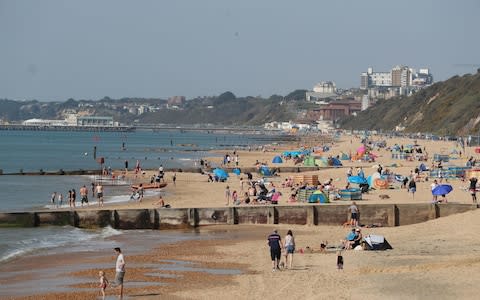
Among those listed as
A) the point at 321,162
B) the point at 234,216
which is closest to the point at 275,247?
the point at 234,216

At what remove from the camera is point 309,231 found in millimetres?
32781

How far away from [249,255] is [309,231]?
6.05m

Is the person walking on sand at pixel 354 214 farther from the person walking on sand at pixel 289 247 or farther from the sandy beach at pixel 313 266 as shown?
the person walking on sand at pixel 289 247

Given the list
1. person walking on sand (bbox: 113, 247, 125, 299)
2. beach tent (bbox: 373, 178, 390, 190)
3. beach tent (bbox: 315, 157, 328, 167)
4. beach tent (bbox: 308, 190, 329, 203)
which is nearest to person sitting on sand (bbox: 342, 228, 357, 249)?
person walking on sand (bbox: 113, 247, 125, 299)

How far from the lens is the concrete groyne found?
3397cm

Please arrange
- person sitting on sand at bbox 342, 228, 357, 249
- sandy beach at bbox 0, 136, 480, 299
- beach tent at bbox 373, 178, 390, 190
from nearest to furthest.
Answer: sandy beach at bbox 0, 136, 480, 299
person sitting on sand at bbox 342, 228, 357, 249
beach tent at bbox 373, 178, 390, 190

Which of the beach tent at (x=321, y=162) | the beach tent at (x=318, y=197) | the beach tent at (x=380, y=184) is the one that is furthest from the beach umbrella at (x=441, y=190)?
the beach tent at (x=321, y=162)

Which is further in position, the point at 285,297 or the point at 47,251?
the point at 47,251

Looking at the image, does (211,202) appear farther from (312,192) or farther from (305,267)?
(305,267)

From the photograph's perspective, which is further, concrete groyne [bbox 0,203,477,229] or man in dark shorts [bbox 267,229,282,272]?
concrete groyne [bbox 0,203,477,229]

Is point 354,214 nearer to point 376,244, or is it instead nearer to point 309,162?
point 376,244

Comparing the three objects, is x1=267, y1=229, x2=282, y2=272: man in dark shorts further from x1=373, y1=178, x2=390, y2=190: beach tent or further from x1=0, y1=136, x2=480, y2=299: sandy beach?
x1=373, y1=178, x2=390, y2=190: beach tent

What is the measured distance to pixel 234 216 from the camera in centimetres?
3497

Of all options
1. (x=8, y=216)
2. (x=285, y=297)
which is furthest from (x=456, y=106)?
(x=285, y=297)
